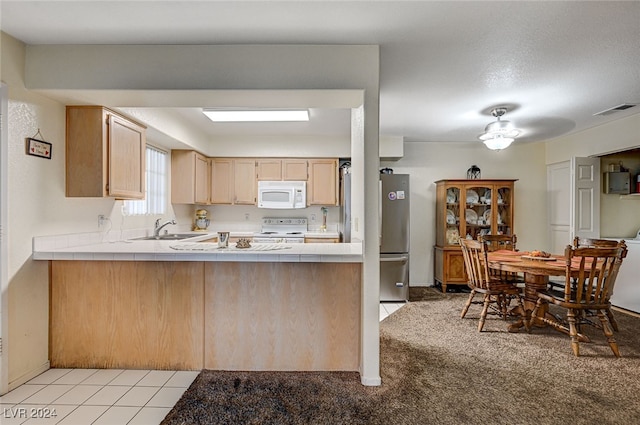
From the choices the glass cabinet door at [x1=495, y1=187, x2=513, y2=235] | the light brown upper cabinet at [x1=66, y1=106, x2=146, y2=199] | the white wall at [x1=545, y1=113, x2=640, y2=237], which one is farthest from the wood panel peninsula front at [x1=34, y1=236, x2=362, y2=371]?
the white wall at [x1=545, y1=113, x2=640, y2=237]

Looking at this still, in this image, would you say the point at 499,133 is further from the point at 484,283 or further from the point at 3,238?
the point at 3,238

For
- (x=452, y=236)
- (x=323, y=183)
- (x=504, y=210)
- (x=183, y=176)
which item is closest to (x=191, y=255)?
(x=183, y=176)

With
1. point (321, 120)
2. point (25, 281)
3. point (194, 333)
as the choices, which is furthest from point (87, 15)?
point (321, 120)

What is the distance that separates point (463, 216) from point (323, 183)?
2167 millimetres

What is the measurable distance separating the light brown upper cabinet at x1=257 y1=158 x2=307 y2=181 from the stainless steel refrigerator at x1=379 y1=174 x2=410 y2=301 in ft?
4.09

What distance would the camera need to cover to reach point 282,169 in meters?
5.02

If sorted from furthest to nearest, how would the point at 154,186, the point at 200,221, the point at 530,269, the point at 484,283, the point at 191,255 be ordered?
the point at 200,221 → the point at 154,186 → the point at 484,283 → the point at 530,269 → the point at 191,255

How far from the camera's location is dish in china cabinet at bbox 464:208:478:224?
200 inches

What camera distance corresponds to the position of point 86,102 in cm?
248

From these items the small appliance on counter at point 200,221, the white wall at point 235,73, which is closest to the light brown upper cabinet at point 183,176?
the small appliance on counter at point 200,221

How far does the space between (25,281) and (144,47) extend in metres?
1.79

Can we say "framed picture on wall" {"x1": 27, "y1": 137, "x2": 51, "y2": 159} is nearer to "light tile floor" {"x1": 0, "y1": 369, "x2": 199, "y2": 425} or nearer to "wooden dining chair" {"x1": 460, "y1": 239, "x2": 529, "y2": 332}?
"light tile floor" {"x1": 0, "y1": 369, "x2": 199, "y2": 425}

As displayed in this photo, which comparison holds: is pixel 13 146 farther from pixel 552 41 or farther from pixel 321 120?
pixel 552 41

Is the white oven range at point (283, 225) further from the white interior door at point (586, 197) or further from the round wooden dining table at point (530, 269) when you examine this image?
the white interior door at point (586, 197)
